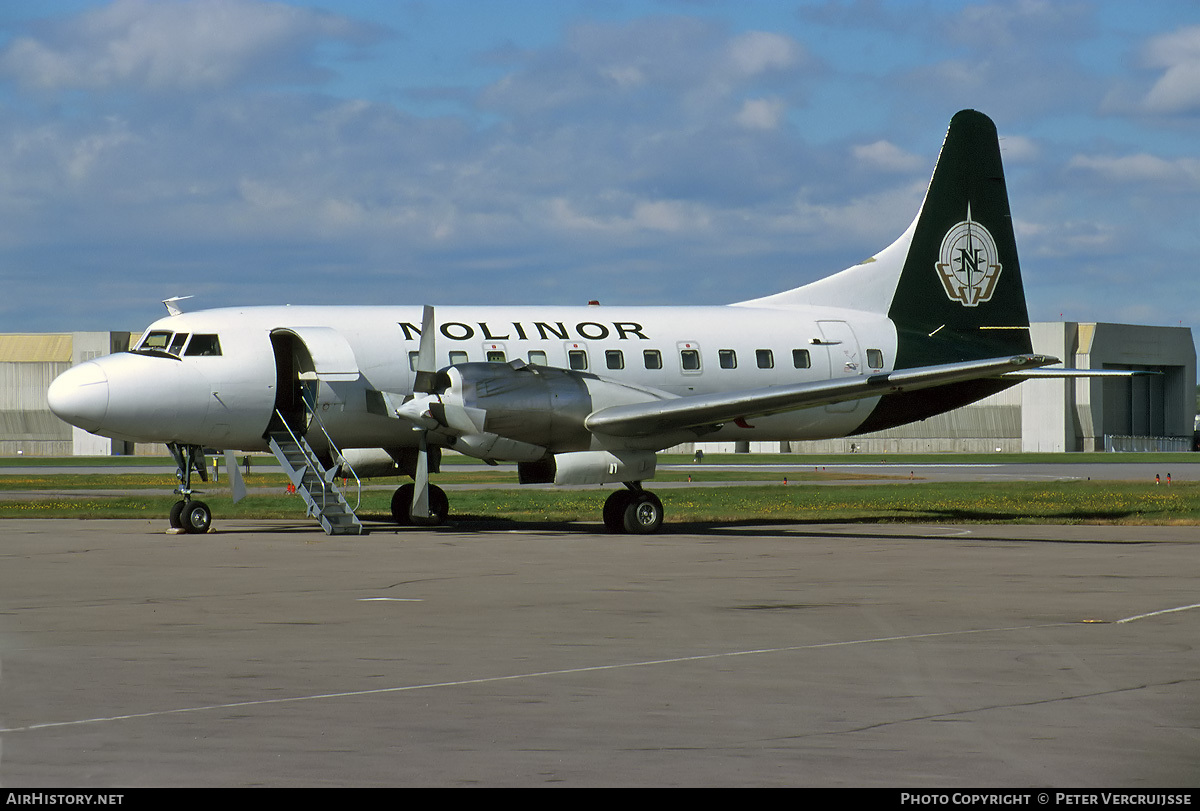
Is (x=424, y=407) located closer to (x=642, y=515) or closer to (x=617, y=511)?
(x=617, y=511)

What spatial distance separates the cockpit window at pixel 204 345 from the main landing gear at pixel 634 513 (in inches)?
311

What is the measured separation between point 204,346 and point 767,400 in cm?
1043

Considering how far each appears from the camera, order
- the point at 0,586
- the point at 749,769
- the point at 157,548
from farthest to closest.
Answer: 1. the point at 157,548
2. the point at 0,586
3. the point at 749,769

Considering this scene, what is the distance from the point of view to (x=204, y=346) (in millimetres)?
25969

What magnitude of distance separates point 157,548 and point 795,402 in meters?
11.2

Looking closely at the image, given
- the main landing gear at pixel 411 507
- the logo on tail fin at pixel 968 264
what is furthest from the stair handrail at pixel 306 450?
the logo on tail fin at pixel 968 264

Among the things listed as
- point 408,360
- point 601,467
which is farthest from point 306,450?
point 601,467

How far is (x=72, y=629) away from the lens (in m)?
12.8

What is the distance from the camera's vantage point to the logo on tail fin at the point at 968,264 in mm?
31297

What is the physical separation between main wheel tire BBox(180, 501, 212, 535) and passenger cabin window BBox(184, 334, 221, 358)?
109 inches

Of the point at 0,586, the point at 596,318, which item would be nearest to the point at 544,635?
the point at 0,586

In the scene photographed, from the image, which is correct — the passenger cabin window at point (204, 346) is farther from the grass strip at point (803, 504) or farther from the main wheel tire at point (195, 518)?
the grass strip at point (803, 504)

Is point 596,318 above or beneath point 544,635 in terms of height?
above
